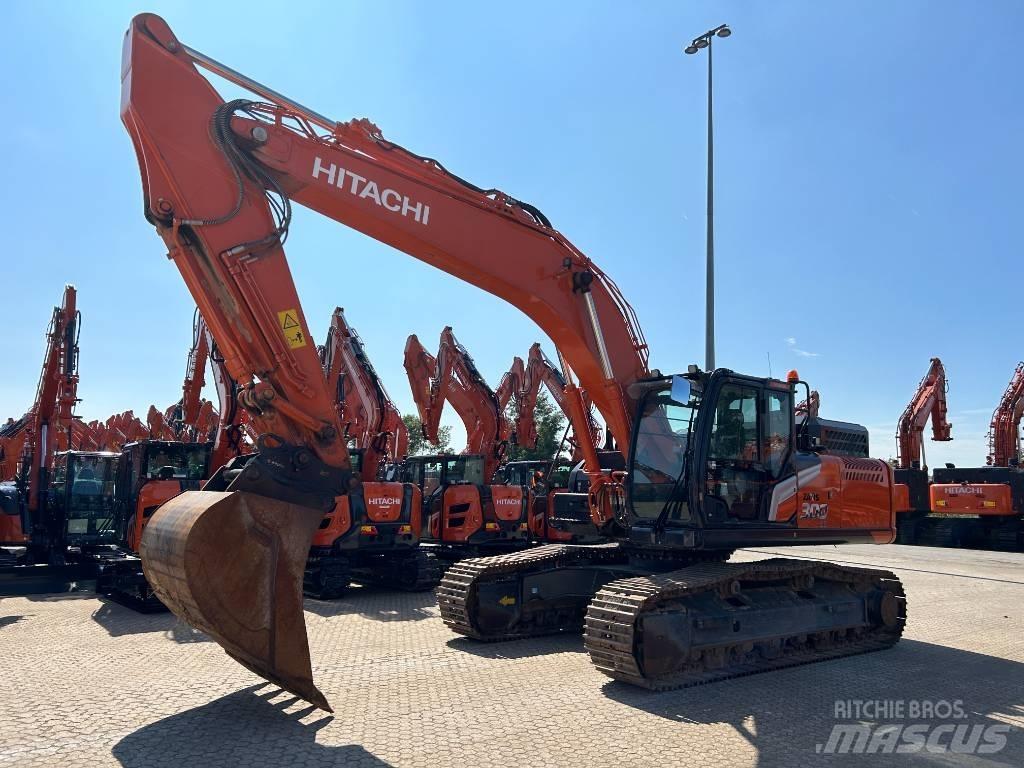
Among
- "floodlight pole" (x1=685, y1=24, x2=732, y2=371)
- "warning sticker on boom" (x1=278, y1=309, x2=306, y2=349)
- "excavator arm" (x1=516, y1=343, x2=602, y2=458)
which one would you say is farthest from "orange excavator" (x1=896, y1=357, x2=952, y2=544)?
"warning sticker on boom" (x1=278, y1=309, x2=306, y2=349)

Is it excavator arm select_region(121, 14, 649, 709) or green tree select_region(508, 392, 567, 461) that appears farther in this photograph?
green tree select_region(508, 392, 567, 461)

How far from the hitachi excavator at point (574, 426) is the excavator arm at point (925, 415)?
759 inches

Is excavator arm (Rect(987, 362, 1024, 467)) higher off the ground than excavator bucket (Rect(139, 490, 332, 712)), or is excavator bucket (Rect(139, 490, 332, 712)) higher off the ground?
excavator arm (Rect(987, 362, 1024, 467))

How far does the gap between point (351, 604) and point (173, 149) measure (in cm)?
768

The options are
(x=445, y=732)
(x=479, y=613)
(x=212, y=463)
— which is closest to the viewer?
(x=445, y=732)

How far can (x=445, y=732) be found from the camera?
5.86 meters

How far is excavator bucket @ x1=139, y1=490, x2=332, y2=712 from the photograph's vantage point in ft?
18.0

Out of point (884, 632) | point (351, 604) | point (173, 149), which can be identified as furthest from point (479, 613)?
point (173, 149)

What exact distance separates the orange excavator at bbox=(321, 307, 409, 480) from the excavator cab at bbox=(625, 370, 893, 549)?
8.89 meters

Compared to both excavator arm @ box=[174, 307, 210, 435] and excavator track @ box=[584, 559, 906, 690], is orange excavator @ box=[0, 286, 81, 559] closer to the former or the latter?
excavator arm @ box=[174, 307, 210, 435]

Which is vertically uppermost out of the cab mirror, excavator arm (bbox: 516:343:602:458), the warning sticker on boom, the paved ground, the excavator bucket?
excavator arm (bbox: 516:343:602:458)

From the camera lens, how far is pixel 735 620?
311 inches

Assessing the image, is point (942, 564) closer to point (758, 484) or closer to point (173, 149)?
point (758, 484)

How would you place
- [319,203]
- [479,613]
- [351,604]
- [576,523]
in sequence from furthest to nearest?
[351,604], [576,523], [479,613], [319,203]
